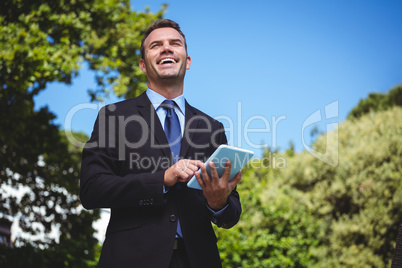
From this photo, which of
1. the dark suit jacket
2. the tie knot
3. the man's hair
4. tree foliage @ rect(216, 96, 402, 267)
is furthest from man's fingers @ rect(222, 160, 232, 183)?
tree foliage @ rect(216, 96, 402, 267)

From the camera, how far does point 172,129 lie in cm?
245

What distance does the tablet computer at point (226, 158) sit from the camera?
76.0 inches

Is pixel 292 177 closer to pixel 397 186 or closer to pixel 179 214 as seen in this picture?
pixel 397 186

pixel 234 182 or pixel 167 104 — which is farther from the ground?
pixel 167 104

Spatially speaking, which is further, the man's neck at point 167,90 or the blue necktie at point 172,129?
the man's neck at point 167,90

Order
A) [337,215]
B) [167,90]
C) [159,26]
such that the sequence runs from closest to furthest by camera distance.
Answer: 1. [167,90]
2. [159,26]
3. [337,215]

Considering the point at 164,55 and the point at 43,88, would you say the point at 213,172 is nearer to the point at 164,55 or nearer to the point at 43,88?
the point at 164,55

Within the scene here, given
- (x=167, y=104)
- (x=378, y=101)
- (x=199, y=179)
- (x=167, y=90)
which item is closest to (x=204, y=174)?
(x=199, y=179)

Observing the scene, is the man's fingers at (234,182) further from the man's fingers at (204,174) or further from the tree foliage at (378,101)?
the tree foliage at (378,101)

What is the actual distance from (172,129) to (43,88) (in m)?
6.07

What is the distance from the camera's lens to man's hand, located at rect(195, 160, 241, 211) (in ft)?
6.58

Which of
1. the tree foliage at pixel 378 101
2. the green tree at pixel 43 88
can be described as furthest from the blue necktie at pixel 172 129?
the tree foliage at pixel 378 101

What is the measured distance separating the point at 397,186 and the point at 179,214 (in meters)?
9.83

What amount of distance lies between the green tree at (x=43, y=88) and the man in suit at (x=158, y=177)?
197 inches
